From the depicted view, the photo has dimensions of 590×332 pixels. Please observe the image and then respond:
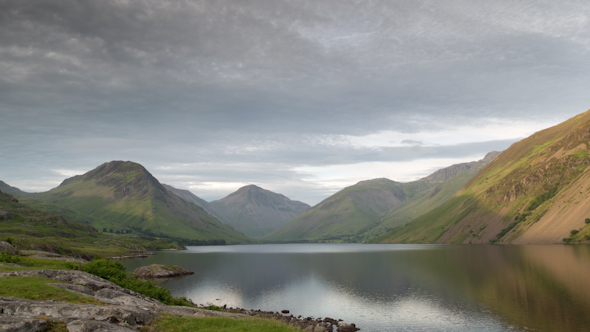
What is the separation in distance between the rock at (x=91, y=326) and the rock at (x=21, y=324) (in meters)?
1.65

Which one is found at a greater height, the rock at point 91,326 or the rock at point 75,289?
the rock at point 91,326

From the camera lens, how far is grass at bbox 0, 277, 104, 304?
90.7 ft

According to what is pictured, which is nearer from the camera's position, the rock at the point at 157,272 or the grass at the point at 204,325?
the grass at the point at 204,325

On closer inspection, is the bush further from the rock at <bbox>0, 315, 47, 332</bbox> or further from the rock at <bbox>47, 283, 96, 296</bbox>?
the rock at <bbox>0, 315, 47, 332</bbox>

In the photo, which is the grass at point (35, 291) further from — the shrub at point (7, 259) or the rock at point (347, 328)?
the rock at point (347, 328)

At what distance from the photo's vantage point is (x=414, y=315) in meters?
68.2

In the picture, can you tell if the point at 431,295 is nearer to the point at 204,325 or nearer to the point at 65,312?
the point at 204,325

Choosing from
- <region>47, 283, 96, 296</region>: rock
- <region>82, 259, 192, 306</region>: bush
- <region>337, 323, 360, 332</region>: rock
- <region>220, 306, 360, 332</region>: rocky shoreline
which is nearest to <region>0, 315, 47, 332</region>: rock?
<region>47, 283, 96, 296</region>: rock

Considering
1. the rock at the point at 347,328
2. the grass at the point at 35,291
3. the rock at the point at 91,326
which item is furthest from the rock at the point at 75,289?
the rock at the point at 347,328

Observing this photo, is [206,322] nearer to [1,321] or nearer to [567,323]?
[1,321]

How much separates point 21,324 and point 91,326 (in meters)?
3.79

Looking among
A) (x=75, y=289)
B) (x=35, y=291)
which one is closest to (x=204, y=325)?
(x=35, y=291)

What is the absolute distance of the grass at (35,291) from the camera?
1089 inches

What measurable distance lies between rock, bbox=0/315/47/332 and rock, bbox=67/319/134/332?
165 cm
